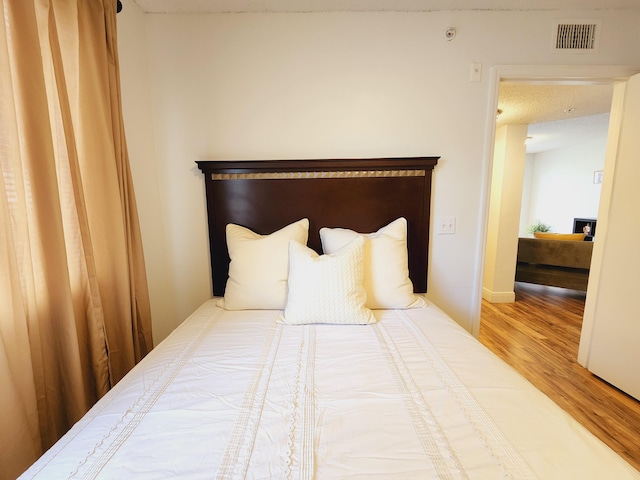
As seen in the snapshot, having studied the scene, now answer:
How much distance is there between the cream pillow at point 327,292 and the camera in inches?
51.4

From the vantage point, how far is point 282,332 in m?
1.25

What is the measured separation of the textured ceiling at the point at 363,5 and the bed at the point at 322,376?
2.85 feet

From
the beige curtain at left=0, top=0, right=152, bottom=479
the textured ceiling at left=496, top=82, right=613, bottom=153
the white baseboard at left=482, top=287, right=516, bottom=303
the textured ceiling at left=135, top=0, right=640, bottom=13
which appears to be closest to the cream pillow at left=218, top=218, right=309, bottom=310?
the beige curtain at left=0, top=0, right=152, bottom=479

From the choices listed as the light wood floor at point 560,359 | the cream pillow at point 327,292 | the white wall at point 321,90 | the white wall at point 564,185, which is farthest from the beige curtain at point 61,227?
the white wall at point 564,185

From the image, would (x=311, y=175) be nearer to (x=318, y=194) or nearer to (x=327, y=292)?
(x=318, y=194)

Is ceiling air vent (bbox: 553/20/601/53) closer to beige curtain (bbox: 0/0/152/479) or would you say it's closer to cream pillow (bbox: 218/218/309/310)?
cream pillow (bbox: 218/218/309/310)

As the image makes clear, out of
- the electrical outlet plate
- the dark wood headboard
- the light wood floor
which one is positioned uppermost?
the dark wood headboard

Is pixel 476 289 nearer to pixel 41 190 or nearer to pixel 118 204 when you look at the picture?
pixel 118 204

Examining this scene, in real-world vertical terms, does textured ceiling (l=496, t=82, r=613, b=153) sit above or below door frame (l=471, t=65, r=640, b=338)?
above

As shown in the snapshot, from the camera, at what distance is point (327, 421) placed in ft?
2.45

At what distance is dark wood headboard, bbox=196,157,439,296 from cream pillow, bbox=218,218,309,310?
0.24 meters

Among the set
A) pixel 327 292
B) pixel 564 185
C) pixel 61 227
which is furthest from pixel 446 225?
pixel 564 185

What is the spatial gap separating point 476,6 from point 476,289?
172 centimetres

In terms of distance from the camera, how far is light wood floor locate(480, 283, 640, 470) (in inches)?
59.9
